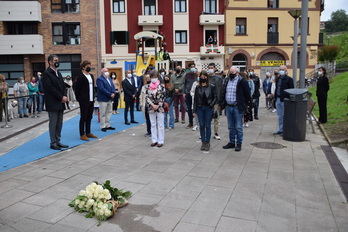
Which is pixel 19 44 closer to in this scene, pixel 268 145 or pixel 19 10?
pixel 19 10

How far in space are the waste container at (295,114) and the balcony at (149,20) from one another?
24.3 meters

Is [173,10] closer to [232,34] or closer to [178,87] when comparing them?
[232,34]

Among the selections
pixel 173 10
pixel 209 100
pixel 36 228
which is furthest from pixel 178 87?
pixel 173 10

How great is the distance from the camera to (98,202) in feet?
14.3

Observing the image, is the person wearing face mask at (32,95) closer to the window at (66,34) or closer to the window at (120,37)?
the window at (66,34)

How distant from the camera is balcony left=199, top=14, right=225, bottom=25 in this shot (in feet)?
104

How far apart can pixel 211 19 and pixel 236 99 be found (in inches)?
1026

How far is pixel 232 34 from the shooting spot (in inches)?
1303

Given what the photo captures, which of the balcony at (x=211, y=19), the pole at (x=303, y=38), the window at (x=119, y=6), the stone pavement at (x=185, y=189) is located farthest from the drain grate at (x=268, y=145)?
the window at (x=119, y=6)

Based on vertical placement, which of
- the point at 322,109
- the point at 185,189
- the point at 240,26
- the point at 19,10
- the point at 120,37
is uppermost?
the point at 19,10

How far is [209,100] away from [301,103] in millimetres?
2735

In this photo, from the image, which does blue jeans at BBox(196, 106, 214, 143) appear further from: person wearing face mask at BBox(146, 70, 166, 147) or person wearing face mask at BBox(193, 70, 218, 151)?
person wearing face mask at BBox(146, 70, 166, 147)

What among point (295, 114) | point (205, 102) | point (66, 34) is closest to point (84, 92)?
point (205, 102)

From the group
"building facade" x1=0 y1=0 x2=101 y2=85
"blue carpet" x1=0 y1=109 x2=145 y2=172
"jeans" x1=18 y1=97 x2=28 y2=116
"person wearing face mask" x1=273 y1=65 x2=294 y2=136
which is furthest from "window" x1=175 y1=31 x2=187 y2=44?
"person wearing face mask" x1=273 y1=65 x2=294 y2=136
